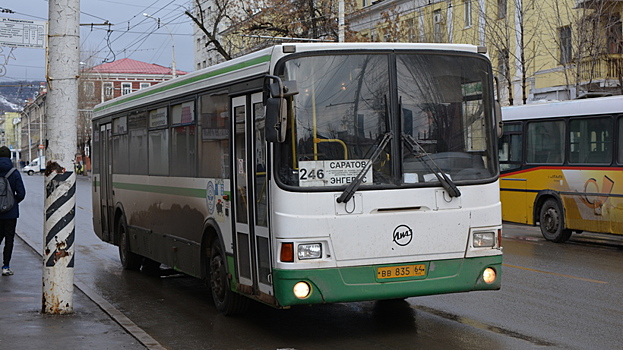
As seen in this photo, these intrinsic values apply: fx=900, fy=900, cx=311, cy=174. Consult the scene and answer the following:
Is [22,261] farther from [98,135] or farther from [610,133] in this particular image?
[610,133]

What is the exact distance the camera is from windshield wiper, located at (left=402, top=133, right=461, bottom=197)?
8352 millimetres

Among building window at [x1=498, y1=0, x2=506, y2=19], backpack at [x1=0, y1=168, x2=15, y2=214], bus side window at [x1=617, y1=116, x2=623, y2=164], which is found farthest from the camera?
building window at [x1=498, y1=0, x2=506, y2=19]

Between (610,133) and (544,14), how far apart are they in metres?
18.6

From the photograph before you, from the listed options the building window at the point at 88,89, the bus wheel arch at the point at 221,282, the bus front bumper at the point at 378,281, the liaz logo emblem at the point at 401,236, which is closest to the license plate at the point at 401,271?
the bus front bumper at the point at 378,281

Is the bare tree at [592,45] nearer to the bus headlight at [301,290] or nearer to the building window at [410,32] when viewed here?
the building window at [410,32]

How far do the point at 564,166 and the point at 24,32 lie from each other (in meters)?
11.2

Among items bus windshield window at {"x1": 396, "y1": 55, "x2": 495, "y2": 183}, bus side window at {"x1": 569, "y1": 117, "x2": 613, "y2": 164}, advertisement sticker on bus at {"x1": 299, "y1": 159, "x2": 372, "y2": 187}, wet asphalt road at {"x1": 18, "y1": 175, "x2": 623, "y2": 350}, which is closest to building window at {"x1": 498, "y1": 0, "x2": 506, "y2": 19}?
bus side window at {"x1": 569, "y1": 117, "x2": 613, "y2": 164}

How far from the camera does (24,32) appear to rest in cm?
1013

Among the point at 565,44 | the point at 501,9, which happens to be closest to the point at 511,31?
the point at 501,9

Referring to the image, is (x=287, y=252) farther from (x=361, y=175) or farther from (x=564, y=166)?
(x=564, y=166)

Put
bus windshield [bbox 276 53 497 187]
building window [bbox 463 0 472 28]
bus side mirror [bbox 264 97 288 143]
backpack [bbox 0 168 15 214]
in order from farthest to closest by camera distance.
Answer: building window [bbox 463 0 472 28] < backpack [bbox 0 168 15 214] < bus windshield [bbox 276 53 497 187] < bus side mirror [bbox 264 97 288 143]

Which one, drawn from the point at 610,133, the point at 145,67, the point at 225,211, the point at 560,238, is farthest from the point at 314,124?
the point at 145,67

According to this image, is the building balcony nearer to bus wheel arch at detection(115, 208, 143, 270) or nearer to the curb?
bus wheel arch at detection(115, 208, 143, 270)

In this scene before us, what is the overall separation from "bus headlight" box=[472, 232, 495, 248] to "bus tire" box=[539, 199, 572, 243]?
954 cm
